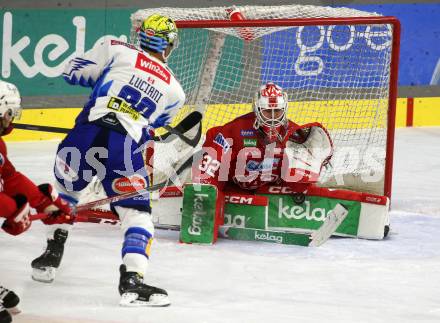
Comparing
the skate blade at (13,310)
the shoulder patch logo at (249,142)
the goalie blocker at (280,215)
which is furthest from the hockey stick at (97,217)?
the skate blade at (13,310)

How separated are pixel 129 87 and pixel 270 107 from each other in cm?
123

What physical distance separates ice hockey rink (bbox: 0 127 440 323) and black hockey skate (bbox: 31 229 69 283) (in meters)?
0.04

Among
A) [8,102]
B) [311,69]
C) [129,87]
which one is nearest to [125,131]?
Answer: [129,87]

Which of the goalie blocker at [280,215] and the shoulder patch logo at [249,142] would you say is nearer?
the goalie blocker at [280,215]

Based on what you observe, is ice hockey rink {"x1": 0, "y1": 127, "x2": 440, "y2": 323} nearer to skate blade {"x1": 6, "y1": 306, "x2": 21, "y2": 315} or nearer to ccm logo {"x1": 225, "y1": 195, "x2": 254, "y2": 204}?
Result: skate blade {"x1": 6, "y1": 306, "x2": 21, "y2": 315}

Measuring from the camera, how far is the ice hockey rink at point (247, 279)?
15.5 feet

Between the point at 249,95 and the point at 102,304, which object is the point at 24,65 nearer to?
the point at 249,95

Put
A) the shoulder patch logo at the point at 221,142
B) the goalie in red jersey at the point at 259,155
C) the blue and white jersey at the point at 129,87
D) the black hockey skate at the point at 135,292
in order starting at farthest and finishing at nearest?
the shoulder patch logo at the point at 221,142, the goalie in red jersey at the point at 259,155, the blue and white jersey at the point at 129,87, the black hockey skate at the point at 135,292

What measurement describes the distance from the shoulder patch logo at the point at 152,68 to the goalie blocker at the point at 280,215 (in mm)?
1016

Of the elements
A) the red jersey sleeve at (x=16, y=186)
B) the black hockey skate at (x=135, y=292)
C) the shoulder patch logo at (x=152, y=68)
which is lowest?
the black hockey skate at (x=135, y=292)

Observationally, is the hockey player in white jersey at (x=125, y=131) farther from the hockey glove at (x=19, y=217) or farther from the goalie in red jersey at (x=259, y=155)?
the goalie in red jersey at (x=259, y=155)

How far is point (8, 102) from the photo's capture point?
14.3ft

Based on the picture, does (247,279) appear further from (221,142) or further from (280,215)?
(221,142)

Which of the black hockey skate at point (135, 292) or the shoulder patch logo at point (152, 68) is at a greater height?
the shoulder patch logo at point (152, 68)
